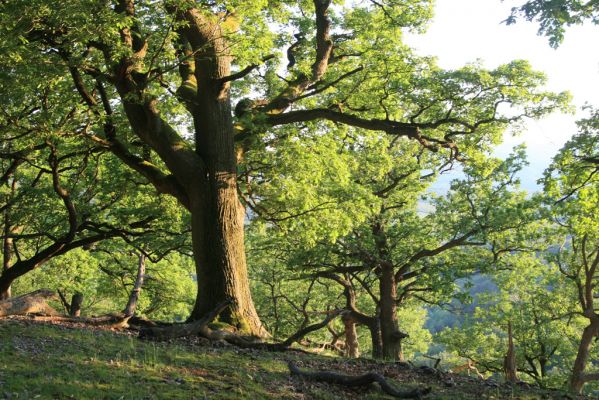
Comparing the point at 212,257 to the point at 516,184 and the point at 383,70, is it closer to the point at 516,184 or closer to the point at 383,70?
the point at 383,70

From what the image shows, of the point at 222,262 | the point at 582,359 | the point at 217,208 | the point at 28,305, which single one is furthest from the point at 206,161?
the point at 582,359

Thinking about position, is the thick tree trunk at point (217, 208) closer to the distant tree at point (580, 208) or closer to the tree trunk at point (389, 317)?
the distant tree at point (580, 208)

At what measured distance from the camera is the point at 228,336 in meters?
8.95

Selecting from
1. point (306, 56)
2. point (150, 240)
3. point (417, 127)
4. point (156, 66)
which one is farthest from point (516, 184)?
point (156, 66)

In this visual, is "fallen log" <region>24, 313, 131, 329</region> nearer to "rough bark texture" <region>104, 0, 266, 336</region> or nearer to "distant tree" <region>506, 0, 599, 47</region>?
"rough bark texture" <region>104, 0, 266, 336</region>

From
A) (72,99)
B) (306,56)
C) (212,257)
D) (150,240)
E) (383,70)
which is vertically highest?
(306,56)

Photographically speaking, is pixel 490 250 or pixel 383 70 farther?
pixel 490 250

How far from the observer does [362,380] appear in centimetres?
632

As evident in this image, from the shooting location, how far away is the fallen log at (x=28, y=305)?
11.1 metres

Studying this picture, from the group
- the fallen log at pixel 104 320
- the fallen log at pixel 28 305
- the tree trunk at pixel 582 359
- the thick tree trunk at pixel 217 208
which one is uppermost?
the thick tree trunk at pixel 217 208

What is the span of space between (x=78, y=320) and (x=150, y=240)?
7.38 metres

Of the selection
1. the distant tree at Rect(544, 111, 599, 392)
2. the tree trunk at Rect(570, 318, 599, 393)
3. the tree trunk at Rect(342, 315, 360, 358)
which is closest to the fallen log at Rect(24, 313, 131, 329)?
the distant tree at Rect(544, 111, 599, 392)

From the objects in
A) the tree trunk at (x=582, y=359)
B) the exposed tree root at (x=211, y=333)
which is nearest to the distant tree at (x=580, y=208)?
the tree trunk at (x=582, y=359)

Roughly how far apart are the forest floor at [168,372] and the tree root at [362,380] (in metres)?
0.10
